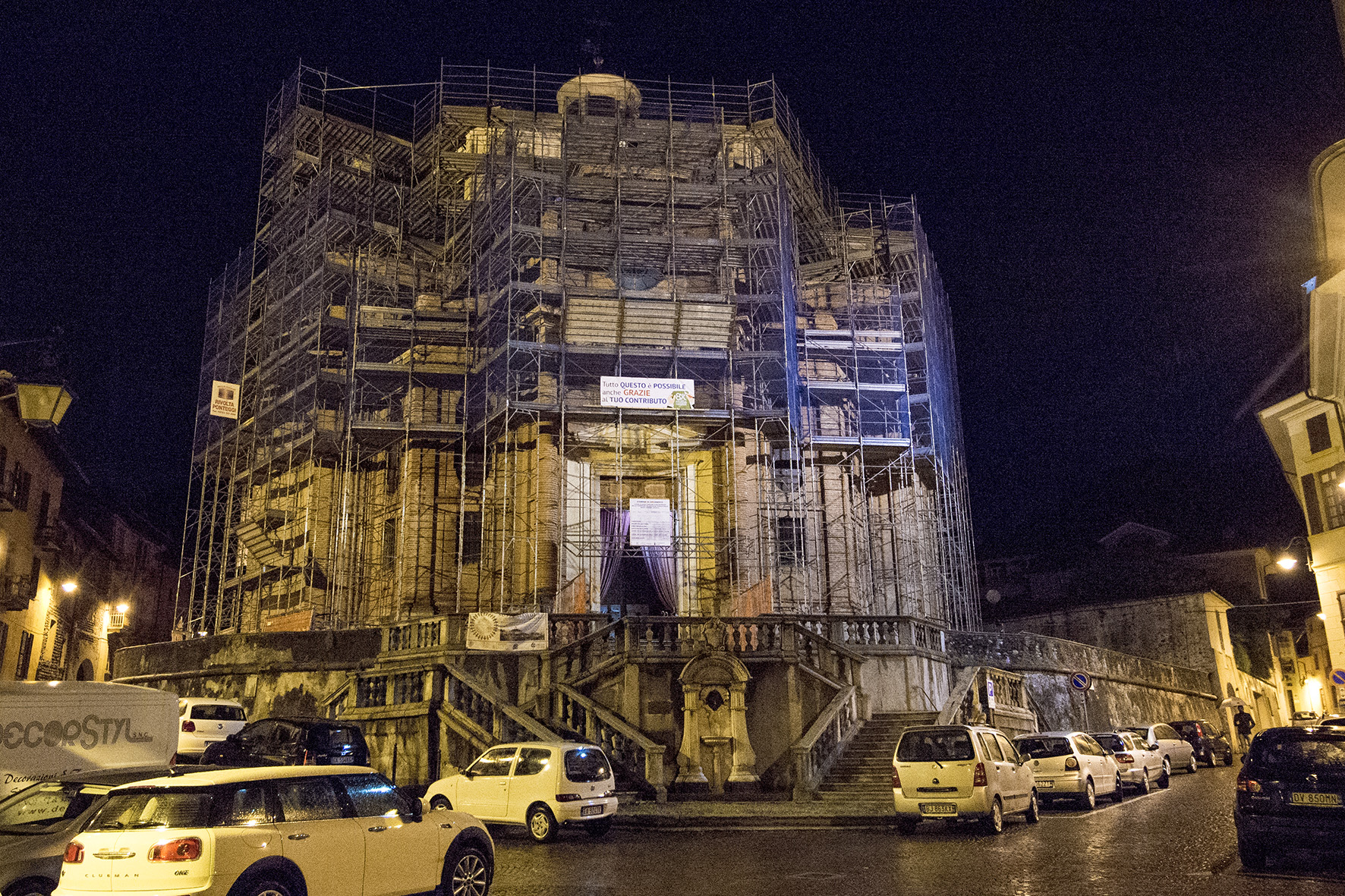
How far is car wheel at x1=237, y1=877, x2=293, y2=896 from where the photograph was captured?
757cm

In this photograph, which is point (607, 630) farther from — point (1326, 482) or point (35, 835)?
point (1326, 482)

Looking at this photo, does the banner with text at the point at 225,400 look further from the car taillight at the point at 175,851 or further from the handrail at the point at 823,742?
the car taillight at the point at 175,851

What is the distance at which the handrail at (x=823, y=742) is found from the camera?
1847 cm

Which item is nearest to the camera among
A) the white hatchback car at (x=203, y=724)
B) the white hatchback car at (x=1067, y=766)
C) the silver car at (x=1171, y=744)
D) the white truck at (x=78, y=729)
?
the white truck at (x=78, y=729)

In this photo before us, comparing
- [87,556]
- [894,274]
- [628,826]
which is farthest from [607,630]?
[87,556]

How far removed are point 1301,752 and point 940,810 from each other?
4.85 m

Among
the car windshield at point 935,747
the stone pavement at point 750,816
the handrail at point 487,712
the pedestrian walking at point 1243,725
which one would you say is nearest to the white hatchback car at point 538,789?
the stone pavement at point 750,816

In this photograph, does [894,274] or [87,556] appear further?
[87,556]

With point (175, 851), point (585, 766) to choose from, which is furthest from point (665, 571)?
point (175, 851)

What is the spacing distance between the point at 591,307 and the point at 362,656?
12489 mm

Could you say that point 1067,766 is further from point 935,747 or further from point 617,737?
point 617,737

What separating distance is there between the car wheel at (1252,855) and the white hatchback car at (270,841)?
8236 millimetres

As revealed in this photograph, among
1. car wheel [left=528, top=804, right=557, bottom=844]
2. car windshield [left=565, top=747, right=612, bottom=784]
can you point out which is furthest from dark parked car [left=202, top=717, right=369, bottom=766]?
car windshield [left=565, top=747, right=612, bottom=784]

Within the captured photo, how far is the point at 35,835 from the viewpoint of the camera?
8.95 m
